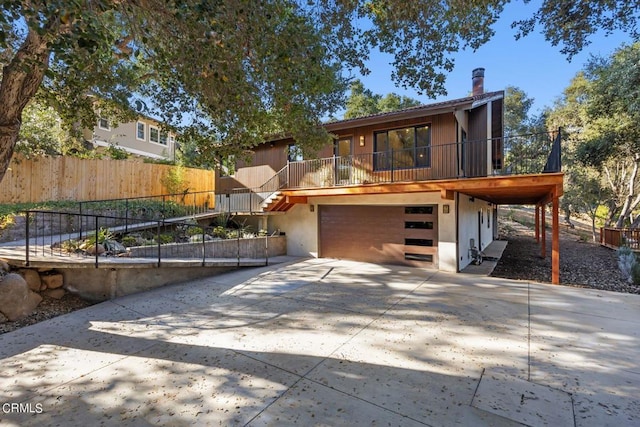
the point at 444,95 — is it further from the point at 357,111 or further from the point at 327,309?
the point at 357,111

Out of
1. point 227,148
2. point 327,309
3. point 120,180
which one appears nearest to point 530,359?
point 327,309

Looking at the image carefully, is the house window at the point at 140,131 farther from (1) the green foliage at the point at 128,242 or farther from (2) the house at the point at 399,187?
(1) the green foliage at the point at 128,242

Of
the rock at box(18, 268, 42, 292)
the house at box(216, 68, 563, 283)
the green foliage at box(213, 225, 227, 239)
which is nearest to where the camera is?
the rock at box(18, 268, 42, 292)

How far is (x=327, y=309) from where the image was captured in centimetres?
570

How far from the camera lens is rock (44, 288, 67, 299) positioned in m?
6.17

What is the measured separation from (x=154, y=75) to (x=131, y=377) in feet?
23.7

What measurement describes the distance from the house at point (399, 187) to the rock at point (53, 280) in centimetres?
683

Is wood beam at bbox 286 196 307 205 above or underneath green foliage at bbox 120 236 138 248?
above

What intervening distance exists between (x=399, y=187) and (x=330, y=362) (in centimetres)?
666

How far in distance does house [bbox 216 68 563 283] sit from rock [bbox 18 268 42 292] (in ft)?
23.4

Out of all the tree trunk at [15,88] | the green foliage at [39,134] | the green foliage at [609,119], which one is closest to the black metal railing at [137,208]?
the green foliage at [39,134]

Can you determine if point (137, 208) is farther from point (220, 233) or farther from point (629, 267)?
point (629, 267)

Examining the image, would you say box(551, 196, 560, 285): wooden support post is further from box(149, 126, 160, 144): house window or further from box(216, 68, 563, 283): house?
box(149, 126, 160, 144): house window

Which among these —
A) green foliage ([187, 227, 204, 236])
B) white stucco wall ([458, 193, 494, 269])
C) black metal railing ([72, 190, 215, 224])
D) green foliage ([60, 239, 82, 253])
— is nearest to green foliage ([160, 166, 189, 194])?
black metal railing ([72, 190, 215, 224])
